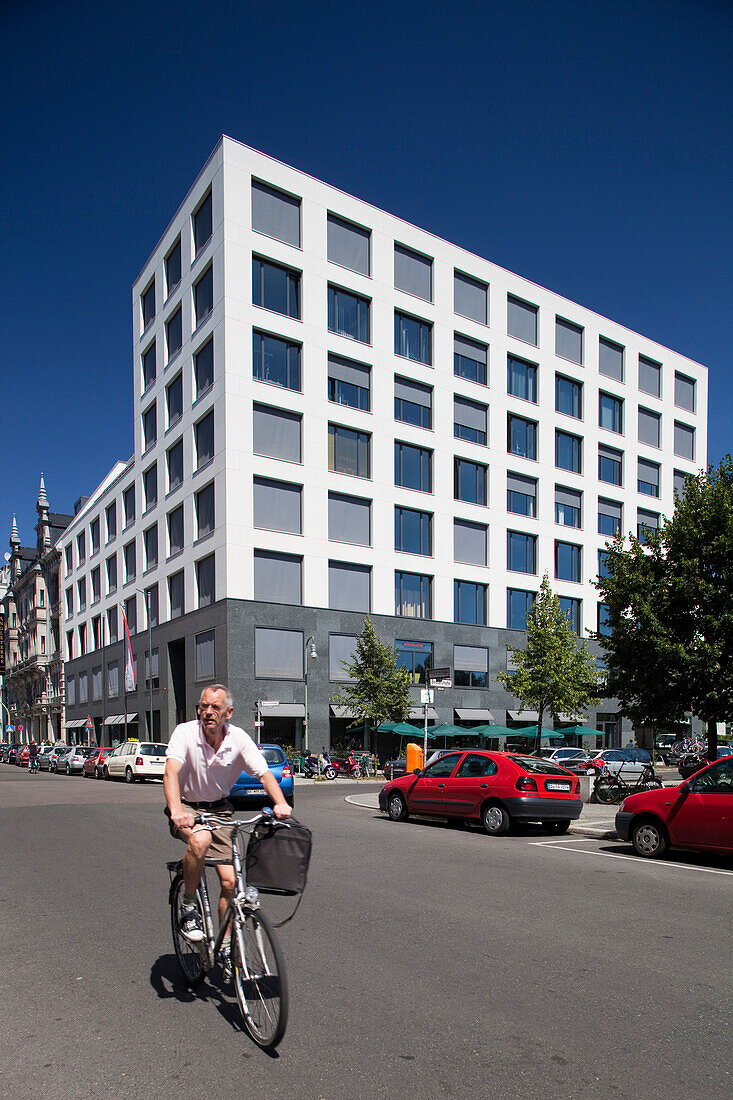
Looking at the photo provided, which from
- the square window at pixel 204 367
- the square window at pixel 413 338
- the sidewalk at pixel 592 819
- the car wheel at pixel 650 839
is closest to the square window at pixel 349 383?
the square window at pixel 413 338

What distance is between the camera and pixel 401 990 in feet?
16.8

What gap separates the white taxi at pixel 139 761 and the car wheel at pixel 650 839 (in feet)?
73.6

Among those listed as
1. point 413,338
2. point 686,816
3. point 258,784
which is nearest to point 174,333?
point 413,338

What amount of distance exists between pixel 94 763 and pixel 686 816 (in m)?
32.0

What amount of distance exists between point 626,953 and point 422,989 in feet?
6.06

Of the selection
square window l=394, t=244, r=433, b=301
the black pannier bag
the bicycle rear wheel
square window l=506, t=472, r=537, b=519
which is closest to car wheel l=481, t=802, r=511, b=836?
the bicycle rear wheel

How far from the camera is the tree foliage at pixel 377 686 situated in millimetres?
38250

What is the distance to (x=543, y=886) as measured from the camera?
8.96 m

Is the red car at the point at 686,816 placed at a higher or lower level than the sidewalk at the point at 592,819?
higher

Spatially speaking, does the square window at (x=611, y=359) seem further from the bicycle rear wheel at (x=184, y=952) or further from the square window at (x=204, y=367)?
the bicycle rear wheel at (x=184, y=952)

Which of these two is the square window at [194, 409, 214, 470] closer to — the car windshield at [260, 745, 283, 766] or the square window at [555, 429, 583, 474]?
the square window at [555, 429, 583, 474]

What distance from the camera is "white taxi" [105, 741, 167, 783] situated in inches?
1239

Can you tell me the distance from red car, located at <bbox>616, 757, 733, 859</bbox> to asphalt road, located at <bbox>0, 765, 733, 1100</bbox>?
90 cm

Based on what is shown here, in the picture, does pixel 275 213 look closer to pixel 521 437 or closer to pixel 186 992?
pixel 521 437
